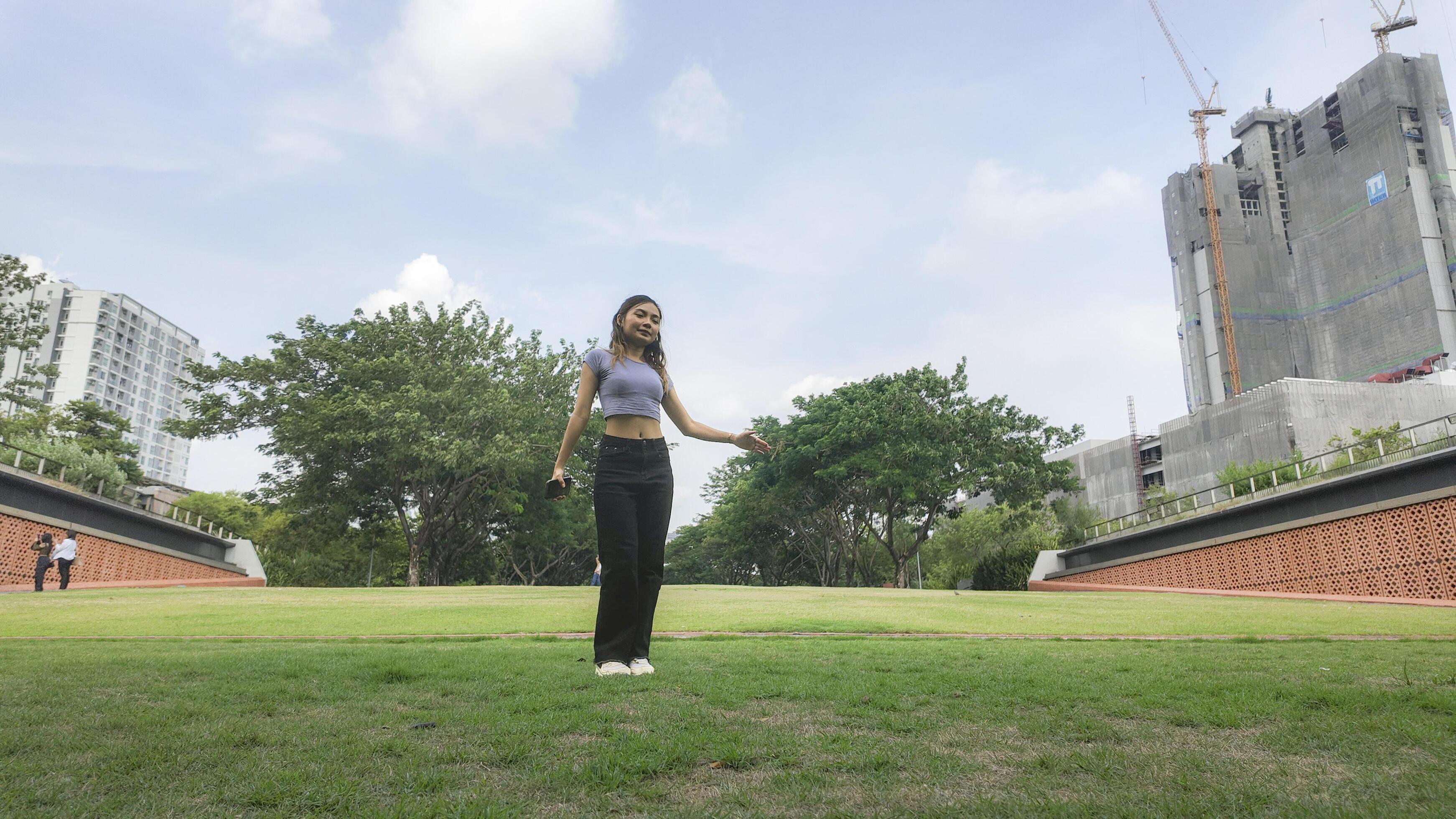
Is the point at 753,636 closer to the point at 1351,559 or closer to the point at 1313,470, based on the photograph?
the point at 1351,559

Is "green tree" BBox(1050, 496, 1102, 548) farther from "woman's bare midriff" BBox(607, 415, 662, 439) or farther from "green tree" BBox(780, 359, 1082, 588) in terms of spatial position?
"woman's bare midriff" BBox(607, 415, 662, 439)

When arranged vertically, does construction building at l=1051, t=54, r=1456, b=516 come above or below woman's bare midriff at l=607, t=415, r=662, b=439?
above

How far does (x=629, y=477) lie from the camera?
5473mm

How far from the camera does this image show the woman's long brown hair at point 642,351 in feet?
19.0

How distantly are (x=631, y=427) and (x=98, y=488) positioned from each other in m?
34.7

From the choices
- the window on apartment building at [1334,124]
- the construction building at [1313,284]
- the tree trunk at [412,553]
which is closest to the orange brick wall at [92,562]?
the tree trunk at [412,553]

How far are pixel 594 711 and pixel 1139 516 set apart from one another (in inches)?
1484

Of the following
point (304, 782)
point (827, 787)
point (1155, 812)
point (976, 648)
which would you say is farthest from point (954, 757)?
point (976, 648)

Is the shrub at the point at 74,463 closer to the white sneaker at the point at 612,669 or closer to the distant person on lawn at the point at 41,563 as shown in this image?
the distant person on lawn at the point at 41,563

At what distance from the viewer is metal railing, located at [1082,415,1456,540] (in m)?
22.1

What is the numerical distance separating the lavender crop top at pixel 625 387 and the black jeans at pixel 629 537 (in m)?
0.20

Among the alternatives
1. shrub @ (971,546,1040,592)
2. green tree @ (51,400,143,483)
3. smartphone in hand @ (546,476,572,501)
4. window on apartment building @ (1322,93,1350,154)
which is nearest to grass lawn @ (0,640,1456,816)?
smartphone in hand @ (546,476,572,501)

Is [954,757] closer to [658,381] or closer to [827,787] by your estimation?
[827,787]

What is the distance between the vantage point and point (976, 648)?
6.92 m
